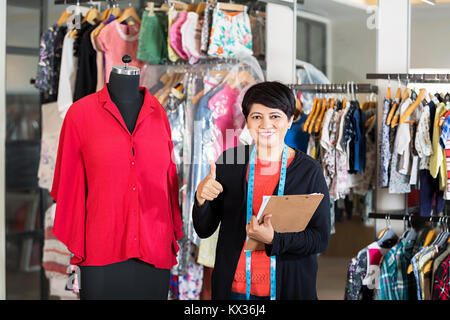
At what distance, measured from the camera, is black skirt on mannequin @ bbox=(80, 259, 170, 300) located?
2.55 meters

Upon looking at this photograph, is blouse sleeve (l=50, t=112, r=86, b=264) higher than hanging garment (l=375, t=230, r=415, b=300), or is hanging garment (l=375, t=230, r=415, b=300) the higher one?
blouse sleeve (l=50, t=112, r=86, b=264)

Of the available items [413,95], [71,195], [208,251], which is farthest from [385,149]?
[71,195]

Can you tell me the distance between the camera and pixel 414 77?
329cm

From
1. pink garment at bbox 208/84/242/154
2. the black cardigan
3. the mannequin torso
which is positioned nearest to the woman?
the black cardigan

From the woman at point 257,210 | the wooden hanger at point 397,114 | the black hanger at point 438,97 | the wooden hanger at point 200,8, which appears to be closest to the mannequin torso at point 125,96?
the woman at point 257,210

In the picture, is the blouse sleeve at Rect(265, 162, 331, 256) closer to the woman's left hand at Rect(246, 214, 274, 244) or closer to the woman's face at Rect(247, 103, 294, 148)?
the woman's left hand at Rect(246, 214, 274, 244)

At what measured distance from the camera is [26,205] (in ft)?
16.1

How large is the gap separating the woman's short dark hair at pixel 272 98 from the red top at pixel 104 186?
21.2 inches

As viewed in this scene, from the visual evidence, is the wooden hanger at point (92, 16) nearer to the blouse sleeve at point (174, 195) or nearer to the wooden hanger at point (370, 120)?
the blouse sleeve at point (174, 195)

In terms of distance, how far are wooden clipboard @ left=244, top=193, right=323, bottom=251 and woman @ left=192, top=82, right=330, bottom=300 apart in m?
0.03

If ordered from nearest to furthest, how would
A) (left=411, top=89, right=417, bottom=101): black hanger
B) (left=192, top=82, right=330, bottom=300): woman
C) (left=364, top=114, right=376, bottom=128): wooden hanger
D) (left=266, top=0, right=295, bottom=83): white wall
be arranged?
(left=192, top=82, right=330, bottom=300): woman
(left=411, top=89, right=417, bottom=101): black hanger
(left=364, top=114, right=376, bottom=128): wooden hanger
(left=266, top=0, right=295, bottom=83): white wall

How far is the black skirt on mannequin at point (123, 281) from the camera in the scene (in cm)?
255

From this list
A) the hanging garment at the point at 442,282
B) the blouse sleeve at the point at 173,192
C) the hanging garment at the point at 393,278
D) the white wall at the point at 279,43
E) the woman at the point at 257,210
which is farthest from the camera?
the white wall at the point at 279,43
